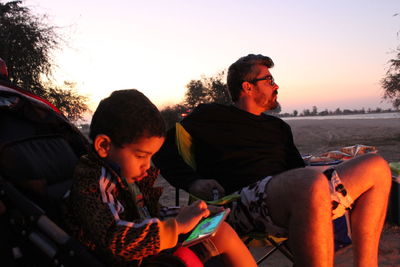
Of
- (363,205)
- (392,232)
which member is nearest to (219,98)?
(392,232)

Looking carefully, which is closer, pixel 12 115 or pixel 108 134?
pixel 108 134

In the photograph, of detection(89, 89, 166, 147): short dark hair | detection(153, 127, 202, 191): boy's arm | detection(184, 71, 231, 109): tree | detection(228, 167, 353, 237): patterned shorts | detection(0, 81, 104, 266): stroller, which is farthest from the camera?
detection(184, 71, 231, 109): tree

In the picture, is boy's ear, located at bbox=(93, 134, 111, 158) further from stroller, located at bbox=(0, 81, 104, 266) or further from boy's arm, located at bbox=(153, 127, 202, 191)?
boy's arm, located at bbox=(153, 127, 202, 191)

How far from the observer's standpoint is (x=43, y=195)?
5.56ft

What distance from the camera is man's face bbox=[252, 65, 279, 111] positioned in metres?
3.20

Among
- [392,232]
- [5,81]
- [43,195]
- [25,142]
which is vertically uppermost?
[5,81]

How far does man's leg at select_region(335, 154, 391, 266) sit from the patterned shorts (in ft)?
0.20

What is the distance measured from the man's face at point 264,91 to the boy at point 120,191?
5.00 feet

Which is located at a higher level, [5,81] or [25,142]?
[5,81]

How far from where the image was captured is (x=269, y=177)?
251cm

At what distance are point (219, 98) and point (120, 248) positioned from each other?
96.5ft

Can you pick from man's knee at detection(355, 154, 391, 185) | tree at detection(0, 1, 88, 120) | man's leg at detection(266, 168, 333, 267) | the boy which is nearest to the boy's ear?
the boy

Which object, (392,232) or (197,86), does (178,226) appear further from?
(197,86)

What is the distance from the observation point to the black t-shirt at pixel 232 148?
294 centimetres
